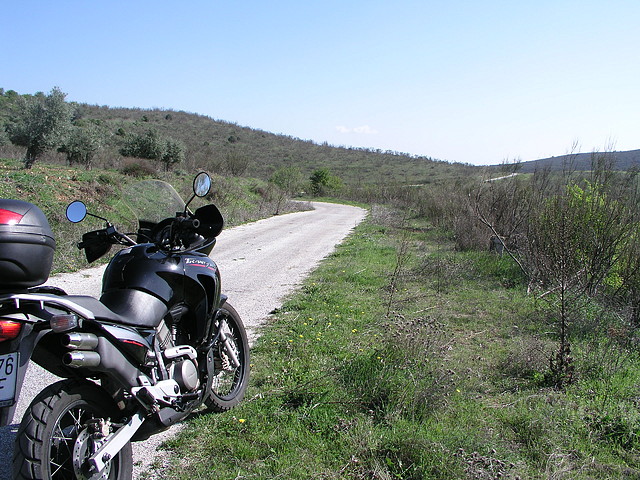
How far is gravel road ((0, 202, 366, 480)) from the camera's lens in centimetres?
342

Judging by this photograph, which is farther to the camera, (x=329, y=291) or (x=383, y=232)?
(x=383, y=232)

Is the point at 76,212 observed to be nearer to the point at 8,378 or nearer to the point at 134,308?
the point at 134,308

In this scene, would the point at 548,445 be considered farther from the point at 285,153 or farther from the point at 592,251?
the point at 285,153

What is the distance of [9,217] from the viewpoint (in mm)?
2176

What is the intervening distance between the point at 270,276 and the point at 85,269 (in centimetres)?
344

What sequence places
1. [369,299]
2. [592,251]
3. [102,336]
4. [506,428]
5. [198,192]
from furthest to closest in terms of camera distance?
[369,299], [592,251], [506,428], [198,192], [102,336]

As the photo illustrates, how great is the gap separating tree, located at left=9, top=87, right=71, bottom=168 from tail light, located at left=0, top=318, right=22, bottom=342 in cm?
1913

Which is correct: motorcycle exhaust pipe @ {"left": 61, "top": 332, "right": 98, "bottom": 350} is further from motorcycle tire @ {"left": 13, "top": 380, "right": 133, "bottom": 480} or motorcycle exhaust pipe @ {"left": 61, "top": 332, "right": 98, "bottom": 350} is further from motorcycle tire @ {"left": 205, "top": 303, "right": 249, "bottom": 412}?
motorcycle tire @ {"left": 205, "top": 303, "right": 249, "bottom": 412}

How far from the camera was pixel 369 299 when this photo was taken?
8117 millimetres

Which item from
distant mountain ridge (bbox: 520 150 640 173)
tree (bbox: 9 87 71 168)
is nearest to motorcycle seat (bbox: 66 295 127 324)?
distant mountain ridge (bbox: 520 150 640 173)

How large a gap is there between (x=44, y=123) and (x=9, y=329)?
65.0 ft

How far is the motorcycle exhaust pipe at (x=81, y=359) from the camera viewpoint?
222cm

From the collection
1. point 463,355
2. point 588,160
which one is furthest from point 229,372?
point 588,160

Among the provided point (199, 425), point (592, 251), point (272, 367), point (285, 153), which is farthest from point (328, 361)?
point (285, 153)
